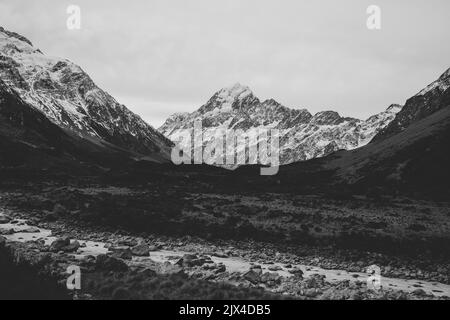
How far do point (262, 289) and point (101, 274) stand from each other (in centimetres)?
962

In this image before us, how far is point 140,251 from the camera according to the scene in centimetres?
3653

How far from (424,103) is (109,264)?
15651 centimetres

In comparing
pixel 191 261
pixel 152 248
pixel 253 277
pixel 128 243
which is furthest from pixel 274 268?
pixel 128 243

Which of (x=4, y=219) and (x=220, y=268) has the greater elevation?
(x=4, y=219)

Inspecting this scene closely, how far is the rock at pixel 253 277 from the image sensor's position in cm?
3023

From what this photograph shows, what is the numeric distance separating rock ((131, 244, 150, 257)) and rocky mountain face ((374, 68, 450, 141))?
124331mm

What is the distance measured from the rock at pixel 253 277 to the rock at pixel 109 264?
25.2 ft

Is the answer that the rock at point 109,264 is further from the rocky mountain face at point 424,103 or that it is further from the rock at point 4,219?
the rocky mountain face at point 424,103

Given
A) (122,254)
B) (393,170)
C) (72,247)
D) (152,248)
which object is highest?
(393,170)

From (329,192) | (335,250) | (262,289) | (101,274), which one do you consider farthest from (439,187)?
(101,274)

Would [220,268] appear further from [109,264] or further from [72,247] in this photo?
[72,247]

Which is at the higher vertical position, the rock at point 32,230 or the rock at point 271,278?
the rock at point 32,230

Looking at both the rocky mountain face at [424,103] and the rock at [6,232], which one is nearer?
the rock at [6,232]

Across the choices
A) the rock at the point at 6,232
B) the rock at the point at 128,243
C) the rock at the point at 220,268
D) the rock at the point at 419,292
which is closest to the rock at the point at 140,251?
the rock at the point at 128,243
